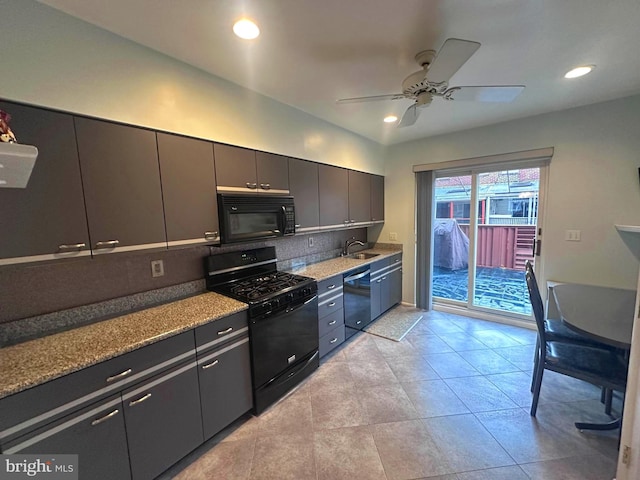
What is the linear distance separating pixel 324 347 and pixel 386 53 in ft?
8.44

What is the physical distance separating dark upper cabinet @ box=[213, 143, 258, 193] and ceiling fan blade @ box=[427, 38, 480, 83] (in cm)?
142

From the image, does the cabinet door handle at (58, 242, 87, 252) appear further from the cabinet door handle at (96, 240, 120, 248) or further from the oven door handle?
the oven door handle

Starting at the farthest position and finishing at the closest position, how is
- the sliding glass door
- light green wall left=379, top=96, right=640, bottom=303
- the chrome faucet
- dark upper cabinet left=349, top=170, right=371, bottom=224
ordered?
the chrome faucet, dark upper cabinet left=349, top=170, right=371, bottom=224, the sliding glass door, light green wall left=379, top=96, right=640, bottom=303

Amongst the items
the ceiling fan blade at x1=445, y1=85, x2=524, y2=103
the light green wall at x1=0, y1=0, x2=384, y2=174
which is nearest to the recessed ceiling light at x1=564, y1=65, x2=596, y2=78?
the ceiling fan blade at x1=445, y1=85, x2=524, y2=103

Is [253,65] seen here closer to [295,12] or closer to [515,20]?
[295,12]

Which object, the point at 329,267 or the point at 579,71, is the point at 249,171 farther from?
the point at 579,71

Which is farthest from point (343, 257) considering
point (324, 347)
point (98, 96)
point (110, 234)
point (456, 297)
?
point (98, 96)

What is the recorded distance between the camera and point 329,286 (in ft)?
8.58

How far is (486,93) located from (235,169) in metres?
1.93

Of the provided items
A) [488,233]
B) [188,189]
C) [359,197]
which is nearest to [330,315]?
[359,197]

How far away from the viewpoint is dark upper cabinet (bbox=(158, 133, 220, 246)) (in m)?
1.65

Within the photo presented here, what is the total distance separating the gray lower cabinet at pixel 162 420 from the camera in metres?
1.33

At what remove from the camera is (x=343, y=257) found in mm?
3582

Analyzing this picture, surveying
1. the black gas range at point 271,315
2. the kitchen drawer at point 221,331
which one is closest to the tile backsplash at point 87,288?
the black gas range at point 271,315
